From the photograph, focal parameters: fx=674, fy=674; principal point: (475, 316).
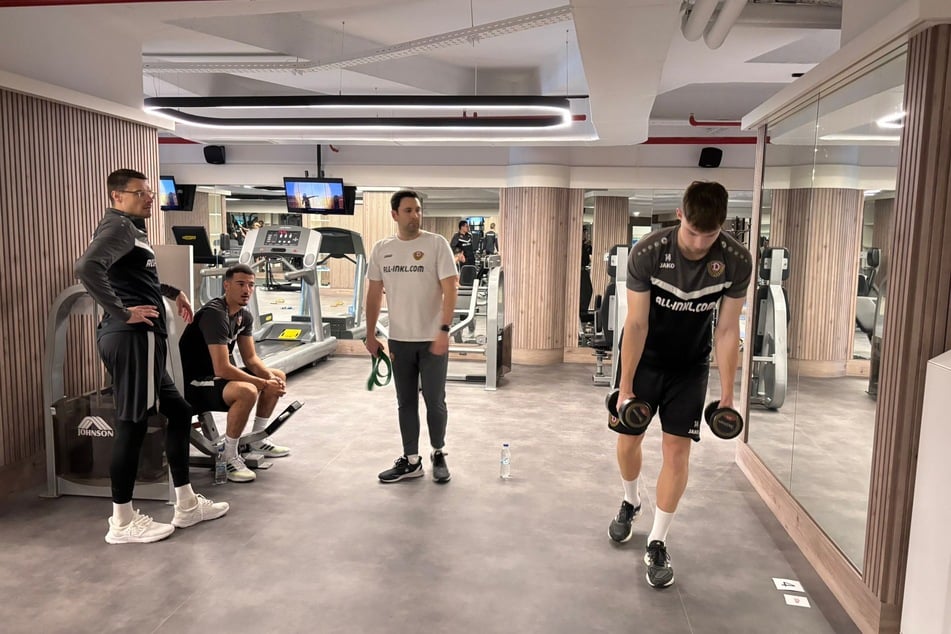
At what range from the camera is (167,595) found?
2.71m

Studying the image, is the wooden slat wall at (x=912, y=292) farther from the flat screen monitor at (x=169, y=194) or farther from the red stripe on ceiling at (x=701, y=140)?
the flat screen monitor at (x=169, y=194)

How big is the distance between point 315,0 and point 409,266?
160 centimetres

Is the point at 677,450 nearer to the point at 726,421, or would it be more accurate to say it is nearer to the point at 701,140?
the point at 726,421

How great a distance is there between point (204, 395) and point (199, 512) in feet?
2.40

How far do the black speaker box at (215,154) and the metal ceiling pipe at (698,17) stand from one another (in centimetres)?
702

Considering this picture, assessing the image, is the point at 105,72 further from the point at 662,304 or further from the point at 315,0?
the point at 662,304

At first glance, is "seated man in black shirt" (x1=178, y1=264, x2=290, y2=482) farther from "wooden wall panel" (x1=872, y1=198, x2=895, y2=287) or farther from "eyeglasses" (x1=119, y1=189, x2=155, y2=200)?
"wooden wall panel" (x1=872, y1=198, x2=895, y2=287)

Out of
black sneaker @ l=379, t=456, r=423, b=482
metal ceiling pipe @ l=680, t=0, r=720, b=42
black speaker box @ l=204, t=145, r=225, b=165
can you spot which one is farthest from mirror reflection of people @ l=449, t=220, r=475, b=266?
metal ceiling pipe @ l=680, t=0, r=720, b=42

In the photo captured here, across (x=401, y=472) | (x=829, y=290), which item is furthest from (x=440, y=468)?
(x=829, y=290)

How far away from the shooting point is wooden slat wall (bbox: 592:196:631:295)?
870cm

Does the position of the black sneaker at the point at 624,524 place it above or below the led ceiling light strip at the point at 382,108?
below

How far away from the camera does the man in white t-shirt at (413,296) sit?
3.85m

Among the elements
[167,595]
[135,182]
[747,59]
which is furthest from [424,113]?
[167,595]

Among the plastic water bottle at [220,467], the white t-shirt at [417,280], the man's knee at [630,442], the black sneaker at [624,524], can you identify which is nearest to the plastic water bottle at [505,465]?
the white t-shirt at [417,280]
